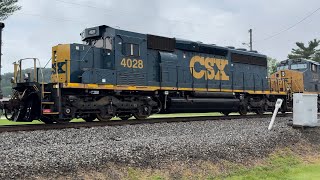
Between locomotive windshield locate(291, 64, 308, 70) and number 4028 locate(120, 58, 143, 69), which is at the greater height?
locomotive windshield locate(291, 64, 308, 70)

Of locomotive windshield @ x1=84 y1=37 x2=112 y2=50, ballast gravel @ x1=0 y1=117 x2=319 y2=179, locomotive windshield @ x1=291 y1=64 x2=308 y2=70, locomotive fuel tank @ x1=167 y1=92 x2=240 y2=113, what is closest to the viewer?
ballast gravel @ x1=0 y1=117 x2=319 y2=179

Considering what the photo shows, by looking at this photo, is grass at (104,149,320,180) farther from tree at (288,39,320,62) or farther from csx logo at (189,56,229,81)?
tree at (288,39,320,62)

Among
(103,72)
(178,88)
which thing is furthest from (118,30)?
(178,88)

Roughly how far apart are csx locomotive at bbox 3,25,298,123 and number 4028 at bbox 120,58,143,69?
0.13ft

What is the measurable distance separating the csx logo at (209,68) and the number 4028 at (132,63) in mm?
3064

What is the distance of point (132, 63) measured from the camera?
13.3 m

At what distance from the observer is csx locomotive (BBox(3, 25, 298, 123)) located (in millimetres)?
11117

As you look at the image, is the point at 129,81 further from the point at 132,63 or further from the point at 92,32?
the point at 92,32

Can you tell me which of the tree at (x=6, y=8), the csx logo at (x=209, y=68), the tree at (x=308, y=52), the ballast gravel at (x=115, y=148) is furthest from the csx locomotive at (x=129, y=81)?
the tree at (x=308, y=52)

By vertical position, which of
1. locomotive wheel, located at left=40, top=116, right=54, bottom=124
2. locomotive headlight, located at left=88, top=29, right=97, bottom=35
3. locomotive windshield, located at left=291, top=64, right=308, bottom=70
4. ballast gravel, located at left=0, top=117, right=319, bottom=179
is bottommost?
ballast gravel, located at left=0, top=117, right=319, bottom=179

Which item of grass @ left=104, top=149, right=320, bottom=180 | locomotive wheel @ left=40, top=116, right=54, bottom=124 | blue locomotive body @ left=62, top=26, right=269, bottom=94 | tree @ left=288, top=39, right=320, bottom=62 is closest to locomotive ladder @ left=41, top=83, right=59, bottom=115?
locomotive wheel @ left=40, top=116, right=54, bottom=124

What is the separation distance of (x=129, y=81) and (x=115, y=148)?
6.69 metres

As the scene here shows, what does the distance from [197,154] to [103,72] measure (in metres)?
6.27

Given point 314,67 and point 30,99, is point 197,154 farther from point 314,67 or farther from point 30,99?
point 314,67
